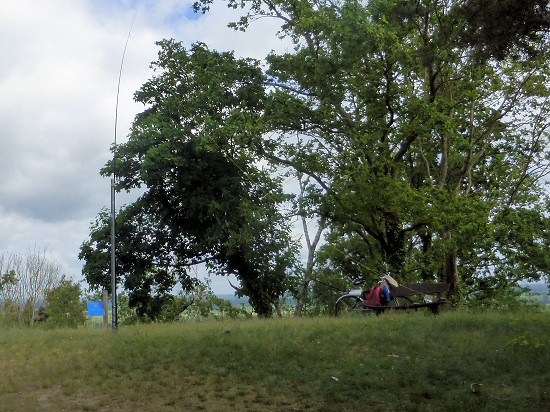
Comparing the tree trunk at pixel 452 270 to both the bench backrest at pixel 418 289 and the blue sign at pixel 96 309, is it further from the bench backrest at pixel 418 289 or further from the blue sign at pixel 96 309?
the blue sign at pixel 96 309

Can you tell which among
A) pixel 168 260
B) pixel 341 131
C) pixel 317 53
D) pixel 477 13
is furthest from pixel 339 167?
pixel 477 13

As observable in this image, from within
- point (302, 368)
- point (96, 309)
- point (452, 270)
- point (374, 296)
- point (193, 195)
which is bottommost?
point (302, 368)

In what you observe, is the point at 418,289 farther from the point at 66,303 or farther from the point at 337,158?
the point at 66,303

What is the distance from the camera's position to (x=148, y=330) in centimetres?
1434

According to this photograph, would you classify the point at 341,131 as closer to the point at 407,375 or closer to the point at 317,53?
the point at 317,53

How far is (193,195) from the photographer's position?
74.1 feet

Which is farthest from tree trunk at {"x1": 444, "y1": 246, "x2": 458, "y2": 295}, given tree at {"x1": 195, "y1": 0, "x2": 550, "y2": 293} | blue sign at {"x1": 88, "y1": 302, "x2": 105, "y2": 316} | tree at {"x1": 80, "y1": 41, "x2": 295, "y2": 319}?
blue sign at {"x1": 88, "y1": 302, "x2": 105, "y2": 316}

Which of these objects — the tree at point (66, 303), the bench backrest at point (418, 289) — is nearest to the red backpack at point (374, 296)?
the bench backrest at point (418, 289)

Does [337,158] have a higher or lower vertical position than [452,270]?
higher

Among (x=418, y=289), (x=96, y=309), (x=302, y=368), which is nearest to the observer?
(x=302, y=368)

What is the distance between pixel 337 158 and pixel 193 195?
20.3 ft

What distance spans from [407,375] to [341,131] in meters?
12.6

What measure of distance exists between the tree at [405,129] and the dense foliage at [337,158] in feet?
0.23

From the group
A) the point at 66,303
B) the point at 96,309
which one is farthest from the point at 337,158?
the point at 66,303
